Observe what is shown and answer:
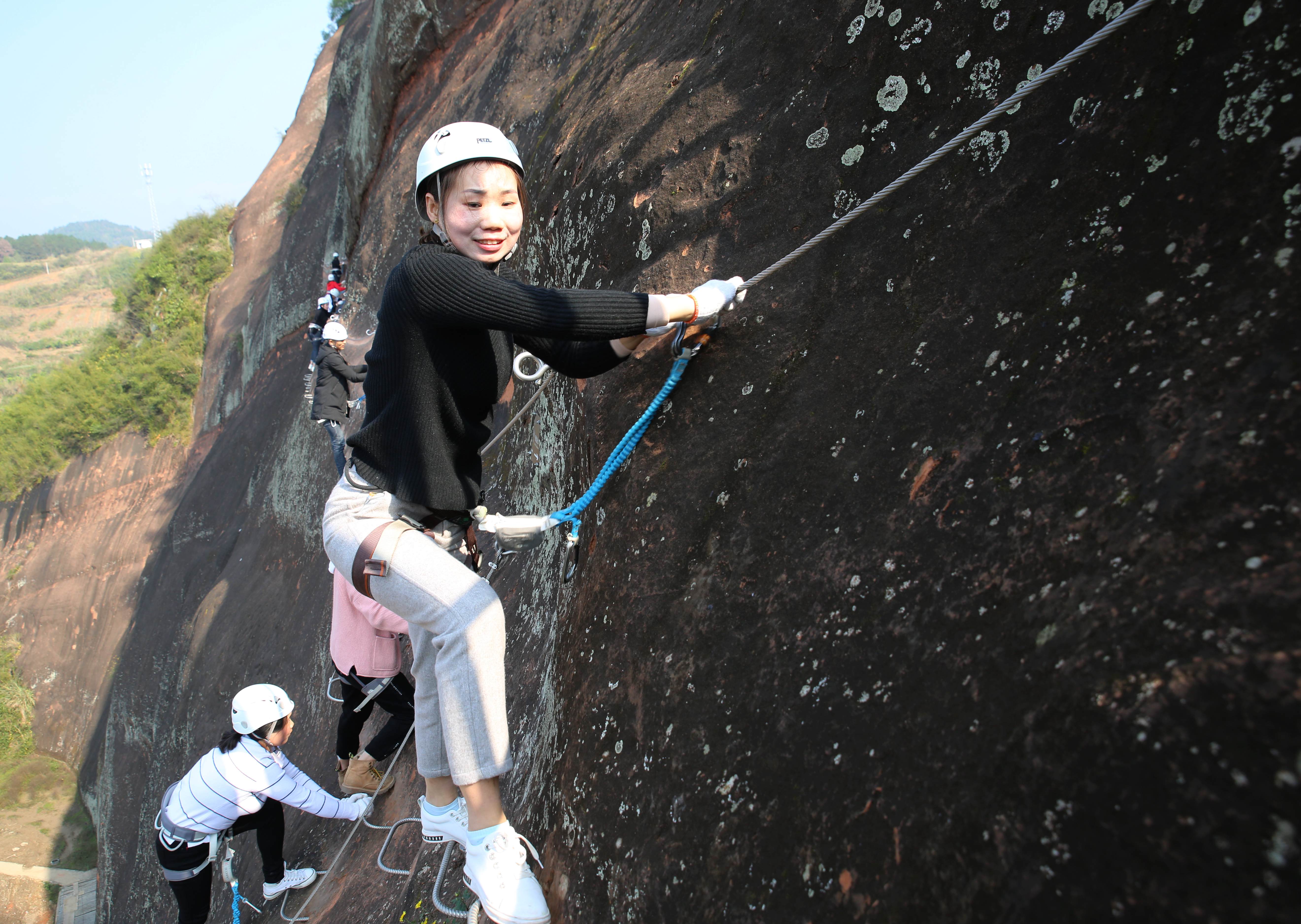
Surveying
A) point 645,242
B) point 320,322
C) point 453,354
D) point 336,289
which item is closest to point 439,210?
point 453,354

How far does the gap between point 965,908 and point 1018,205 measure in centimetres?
178

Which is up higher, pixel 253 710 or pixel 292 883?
pixel 253 710

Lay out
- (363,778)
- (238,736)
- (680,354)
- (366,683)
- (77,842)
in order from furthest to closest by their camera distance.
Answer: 1. (77,842)
2. (238,736)
3. (363,778)
4. (366,683)
5. (680,354)

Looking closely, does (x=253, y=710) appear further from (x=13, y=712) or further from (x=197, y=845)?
(x=13, y=712)

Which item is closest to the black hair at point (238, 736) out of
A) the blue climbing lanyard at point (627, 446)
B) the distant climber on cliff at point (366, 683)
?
the distant climber on cliff at point (366, 683)

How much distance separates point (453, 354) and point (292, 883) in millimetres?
4955

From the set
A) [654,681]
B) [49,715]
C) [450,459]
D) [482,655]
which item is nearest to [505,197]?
[450,459]

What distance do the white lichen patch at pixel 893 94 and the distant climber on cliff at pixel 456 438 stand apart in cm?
82

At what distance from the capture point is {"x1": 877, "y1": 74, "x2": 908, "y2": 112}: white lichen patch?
248cm

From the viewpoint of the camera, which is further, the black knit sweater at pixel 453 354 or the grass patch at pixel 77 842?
the grass patch at pixel 77 842

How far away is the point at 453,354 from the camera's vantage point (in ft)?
8.29

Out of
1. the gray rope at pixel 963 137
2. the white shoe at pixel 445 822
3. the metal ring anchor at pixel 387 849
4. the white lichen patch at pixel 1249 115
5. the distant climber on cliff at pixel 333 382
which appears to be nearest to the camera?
the white lichen patch at pixel 1249 115

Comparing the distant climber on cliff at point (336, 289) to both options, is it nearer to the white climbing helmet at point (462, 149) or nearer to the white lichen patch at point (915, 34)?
the white climbing helmet at point (462, 149)

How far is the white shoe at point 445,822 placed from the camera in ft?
9.18
